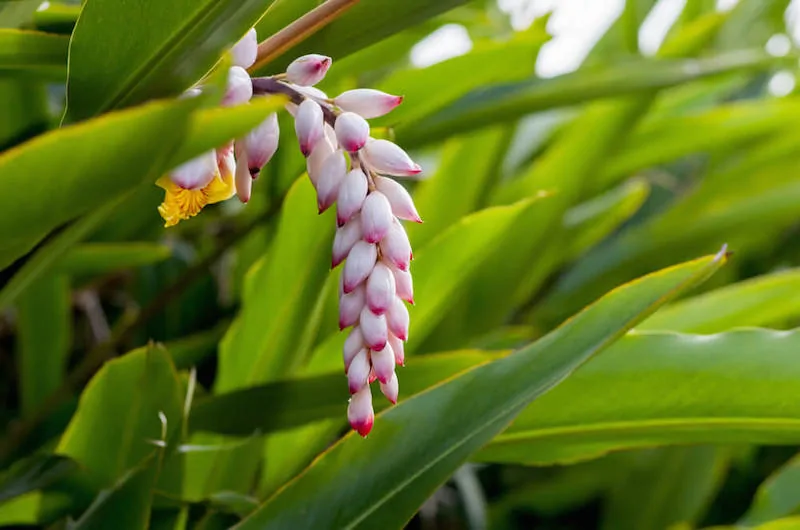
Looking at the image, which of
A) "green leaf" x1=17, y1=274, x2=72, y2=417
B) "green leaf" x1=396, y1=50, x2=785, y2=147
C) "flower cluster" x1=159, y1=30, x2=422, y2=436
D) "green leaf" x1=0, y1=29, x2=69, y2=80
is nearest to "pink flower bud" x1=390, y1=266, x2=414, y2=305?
"flower cluster" x1=159, y1=30, x2=422, y2=436

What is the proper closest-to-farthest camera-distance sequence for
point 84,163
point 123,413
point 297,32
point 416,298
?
1. point 84,163
2. point 297,32
3. point 123,413
4. point 416,298

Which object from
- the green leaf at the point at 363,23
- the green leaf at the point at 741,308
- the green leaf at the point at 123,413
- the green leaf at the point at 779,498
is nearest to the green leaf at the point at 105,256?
the green leaf at the point at 123,413

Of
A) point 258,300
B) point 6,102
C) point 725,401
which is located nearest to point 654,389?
point 725,401

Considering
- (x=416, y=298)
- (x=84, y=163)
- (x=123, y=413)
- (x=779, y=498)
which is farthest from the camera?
(x=779, y=498)

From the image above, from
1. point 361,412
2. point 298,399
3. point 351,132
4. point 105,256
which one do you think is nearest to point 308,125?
point 351,132

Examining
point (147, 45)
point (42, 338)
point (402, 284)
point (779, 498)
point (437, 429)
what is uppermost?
point (147, 45)

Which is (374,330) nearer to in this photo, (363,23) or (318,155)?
(318,155)
